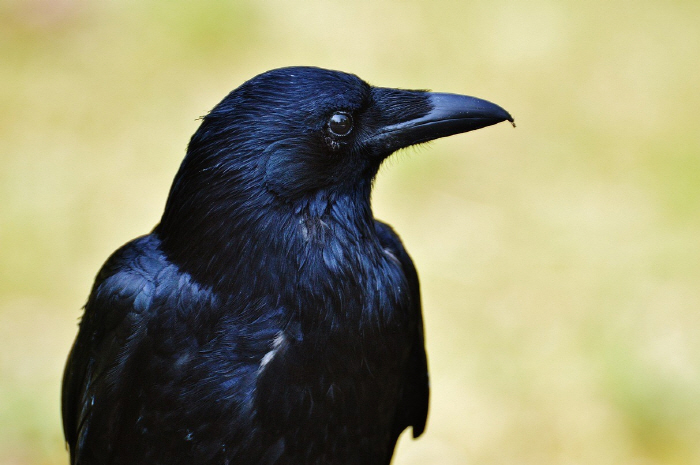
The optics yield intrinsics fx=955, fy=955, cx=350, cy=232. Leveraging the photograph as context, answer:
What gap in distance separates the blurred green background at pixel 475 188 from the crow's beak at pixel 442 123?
2833mm

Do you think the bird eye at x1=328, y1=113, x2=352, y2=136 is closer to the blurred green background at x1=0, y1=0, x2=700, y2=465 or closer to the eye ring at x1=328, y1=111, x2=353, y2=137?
the eye ring at x1=328, y1=111, x2=353, y2=137

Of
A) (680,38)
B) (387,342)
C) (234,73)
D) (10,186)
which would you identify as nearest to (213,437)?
(387,342)

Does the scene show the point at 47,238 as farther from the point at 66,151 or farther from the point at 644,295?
the point at 644,295

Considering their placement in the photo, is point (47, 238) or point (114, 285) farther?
point (47, 238)

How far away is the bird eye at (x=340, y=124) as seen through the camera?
3113 mm

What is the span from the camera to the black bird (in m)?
3.09

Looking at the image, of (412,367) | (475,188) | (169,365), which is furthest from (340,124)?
(475,188)

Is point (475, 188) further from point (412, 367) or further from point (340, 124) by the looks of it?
point (340, 124)

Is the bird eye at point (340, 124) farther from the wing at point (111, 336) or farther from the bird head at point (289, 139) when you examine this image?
the wing at point (111, 336)

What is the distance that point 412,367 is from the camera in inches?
157

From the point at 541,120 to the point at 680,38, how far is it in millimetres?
2109

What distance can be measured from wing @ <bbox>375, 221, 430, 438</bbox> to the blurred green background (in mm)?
1554

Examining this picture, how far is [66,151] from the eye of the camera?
7676 mm

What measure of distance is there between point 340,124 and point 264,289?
1.95 ft
